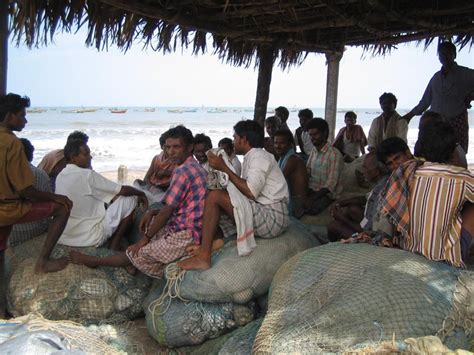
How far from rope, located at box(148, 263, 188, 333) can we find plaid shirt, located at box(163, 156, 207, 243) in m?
0.32

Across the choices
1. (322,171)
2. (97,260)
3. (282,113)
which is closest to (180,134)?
(97,260)

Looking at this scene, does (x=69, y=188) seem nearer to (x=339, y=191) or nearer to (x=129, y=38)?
(x=129, y=38)

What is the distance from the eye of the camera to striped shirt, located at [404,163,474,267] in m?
2.65

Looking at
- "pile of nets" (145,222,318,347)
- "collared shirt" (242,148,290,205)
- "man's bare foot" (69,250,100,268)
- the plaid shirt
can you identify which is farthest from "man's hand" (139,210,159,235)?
"collared shirt" (242,148,290,205)

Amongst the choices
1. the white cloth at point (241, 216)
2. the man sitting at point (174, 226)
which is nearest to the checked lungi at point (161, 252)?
the man sitting at point (174, 226)

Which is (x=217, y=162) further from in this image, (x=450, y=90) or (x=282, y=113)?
(x=282, y=113)

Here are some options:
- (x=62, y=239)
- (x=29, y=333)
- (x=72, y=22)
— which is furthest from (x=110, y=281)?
(x=72, y=22)

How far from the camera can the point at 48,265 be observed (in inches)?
139

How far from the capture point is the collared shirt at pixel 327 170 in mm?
4918

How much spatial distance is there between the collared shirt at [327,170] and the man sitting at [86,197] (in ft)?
6.46

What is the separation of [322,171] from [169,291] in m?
2.36

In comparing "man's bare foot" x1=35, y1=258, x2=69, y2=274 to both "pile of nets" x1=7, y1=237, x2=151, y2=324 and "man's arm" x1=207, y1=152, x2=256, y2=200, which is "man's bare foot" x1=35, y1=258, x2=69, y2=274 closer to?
"pile of nets" x1=7, y1=237, x2=151, y2=324

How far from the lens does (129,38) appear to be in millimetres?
5223

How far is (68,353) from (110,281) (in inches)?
77.0
